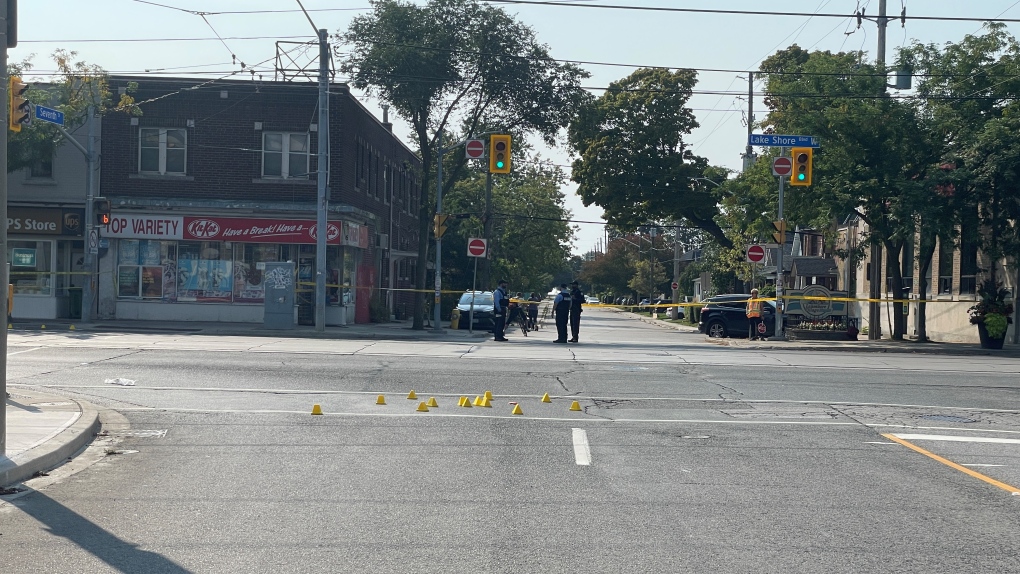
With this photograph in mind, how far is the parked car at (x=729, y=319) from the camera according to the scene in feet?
120

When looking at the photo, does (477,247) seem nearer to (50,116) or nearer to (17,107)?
(50,116)

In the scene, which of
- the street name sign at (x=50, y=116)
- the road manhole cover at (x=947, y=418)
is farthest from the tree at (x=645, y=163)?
the road manhole cover at (x=947, y=418)

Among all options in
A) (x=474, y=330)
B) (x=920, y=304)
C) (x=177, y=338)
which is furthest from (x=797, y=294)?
(x=177, y=338)

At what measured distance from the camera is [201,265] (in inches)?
1384

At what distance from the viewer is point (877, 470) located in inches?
380

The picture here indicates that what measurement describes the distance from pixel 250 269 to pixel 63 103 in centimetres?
799

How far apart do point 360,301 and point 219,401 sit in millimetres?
24649

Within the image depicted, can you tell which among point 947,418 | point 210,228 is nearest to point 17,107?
point 947,418

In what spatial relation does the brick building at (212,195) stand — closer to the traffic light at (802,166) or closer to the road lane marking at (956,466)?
the traffic light at (802,166)

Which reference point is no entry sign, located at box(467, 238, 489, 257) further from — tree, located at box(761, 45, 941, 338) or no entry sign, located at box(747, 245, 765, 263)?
tree, located at box(761, 45, 941, 338)

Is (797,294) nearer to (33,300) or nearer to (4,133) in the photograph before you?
(33,300)

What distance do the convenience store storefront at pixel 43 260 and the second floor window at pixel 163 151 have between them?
109 inches

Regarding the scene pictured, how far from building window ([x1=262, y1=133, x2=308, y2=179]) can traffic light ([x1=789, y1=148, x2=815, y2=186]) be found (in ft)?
54.1

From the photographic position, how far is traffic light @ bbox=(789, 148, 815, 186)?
92.6ft
